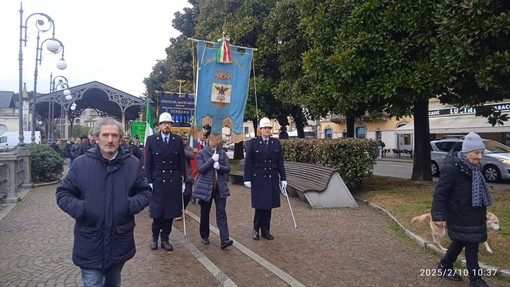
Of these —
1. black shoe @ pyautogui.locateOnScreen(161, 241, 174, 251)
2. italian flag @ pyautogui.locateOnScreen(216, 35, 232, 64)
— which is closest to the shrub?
italian flag @ pyautogui.locateOnScreen(216, 35, 232, 64)

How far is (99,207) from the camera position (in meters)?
3.25

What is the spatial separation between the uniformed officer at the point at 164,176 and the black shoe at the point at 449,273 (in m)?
3.65

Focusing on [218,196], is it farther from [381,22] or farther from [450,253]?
[381,22]

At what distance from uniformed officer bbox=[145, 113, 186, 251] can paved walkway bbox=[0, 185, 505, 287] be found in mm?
447

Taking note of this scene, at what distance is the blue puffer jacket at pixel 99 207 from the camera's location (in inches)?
128

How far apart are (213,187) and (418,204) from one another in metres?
5.04

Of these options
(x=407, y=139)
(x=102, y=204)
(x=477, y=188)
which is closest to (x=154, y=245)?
(x=102, y=204)

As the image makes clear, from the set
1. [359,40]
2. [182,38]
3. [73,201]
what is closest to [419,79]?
[359,40]

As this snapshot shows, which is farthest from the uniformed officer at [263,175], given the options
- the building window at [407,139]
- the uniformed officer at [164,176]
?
the building window at [407,139]

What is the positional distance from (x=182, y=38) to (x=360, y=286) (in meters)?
28.6

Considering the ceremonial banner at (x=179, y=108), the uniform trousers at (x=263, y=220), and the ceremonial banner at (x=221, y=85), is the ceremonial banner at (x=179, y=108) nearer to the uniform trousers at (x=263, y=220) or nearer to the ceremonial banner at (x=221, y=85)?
the ceremonial banner at (x=221, y=85)

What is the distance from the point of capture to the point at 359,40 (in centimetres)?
1098

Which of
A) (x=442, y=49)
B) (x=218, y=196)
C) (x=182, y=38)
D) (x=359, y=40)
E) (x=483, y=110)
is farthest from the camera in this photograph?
(x=182, y=38)

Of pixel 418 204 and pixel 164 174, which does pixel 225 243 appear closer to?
pixel 164 174
